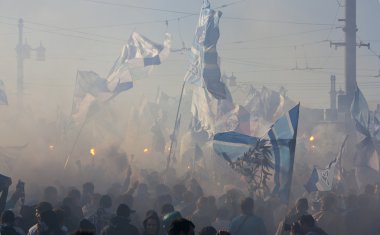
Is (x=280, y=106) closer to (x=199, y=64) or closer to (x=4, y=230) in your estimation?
(x=199, y=64)

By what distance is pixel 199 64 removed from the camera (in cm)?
1816

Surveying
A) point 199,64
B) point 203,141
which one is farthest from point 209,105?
point 199,64

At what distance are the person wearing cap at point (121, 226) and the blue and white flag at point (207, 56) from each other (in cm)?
990

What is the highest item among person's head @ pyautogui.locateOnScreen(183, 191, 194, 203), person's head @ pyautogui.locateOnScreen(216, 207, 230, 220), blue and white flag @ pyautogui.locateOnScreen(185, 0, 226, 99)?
blue and white flag @ pyautogui.locateOnScreen(185, 0, 226, 99)

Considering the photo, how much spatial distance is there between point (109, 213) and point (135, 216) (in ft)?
2.35

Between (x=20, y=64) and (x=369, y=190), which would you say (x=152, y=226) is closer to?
(x=369, y=190)

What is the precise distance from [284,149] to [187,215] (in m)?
1.73

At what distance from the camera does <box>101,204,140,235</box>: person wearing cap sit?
707cm

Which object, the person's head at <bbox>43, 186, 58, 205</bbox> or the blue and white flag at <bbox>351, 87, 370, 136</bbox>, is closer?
the person's head at <bbox>43, 186, 58, 205</bbox>

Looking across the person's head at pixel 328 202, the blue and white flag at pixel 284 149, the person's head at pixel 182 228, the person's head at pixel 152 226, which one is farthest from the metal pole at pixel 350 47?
the person's head at pixel 182 228

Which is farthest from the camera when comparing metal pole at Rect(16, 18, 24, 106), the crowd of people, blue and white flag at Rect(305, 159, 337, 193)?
metal pole at Rect(16, 18, 24, 106)

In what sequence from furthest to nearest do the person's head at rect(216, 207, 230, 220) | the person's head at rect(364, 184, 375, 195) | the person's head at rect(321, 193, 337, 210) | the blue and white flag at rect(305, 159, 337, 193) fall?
the blue and white flag at rect(305, 159, 337, 193) < the person's head at rect(364, 184, 375, 195) < the person's head at rect(321, 193, 337, 210) < the person's head at rect(216, 207, 230, 220)

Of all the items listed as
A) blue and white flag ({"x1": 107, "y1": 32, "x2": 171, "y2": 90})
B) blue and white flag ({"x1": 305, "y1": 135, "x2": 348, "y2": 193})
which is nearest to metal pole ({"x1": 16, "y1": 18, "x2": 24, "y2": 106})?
blue and white flag ({"x1": 107, "y1": 32, "x2": 171, "y2": 90})

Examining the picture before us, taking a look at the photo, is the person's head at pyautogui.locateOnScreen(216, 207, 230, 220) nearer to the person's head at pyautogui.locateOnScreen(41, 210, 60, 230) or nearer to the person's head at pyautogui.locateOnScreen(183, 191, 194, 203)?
the person's head at pyautogui.locateOnScreen(183, 191, 194, 203)
